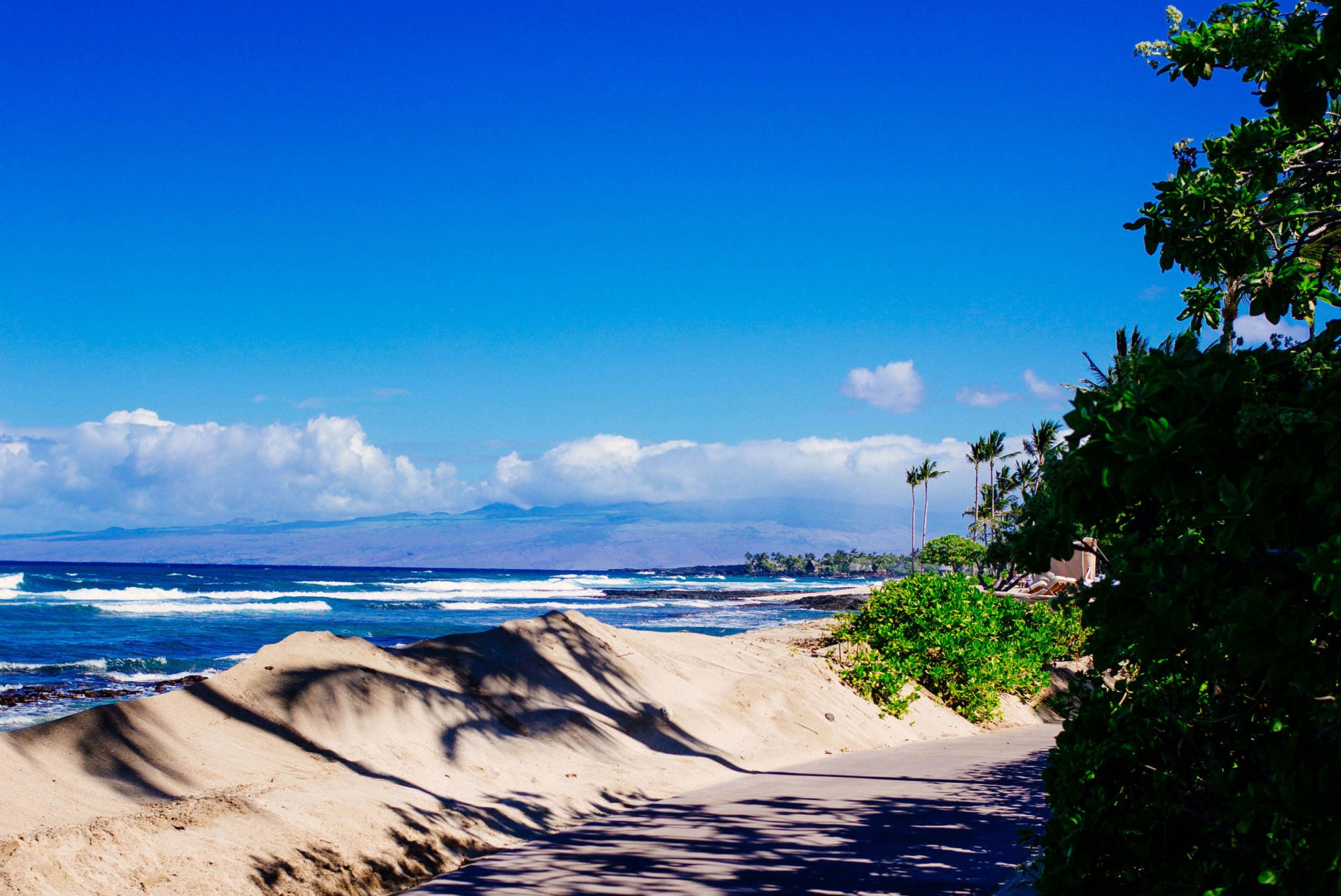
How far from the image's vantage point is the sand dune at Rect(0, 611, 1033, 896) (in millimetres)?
7000

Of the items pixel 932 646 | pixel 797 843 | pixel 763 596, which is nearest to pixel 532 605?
pixel 763 596

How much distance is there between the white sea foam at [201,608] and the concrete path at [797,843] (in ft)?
146

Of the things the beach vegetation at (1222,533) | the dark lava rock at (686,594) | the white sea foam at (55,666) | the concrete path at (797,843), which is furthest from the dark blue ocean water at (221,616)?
the beach vegetation at (1222,533)

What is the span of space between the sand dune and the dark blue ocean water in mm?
8014

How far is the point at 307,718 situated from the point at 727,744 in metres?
5.66

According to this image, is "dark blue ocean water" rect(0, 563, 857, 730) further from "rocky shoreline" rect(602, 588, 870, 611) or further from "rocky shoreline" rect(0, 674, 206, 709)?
"rocky shoreline" rect(602, 588, 870, 611)

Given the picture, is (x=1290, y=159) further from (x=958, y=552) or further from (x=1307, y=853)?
(x=958, y=552)

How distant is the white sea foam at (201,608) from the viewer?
4959 cm

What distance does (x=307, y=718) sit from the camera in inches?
415

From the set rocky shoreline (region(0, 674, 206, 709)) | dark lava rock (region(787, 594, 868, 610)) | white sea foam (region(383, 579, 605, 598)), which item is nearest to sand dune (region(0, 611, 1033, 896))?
rocky shoreline (region(0, 674, 206, 709))

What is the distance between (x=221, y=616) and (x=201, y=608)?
716 cm

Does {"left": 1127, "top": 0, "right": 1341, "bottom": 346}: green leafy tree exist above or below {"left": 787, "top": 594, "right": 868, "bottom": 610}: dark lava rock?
above

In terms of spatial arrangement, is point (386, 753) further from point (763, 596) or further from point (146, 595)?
point (763, 596)

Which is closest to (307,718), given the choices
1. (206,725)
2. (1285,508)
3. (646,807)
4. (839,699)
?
(206,725)
